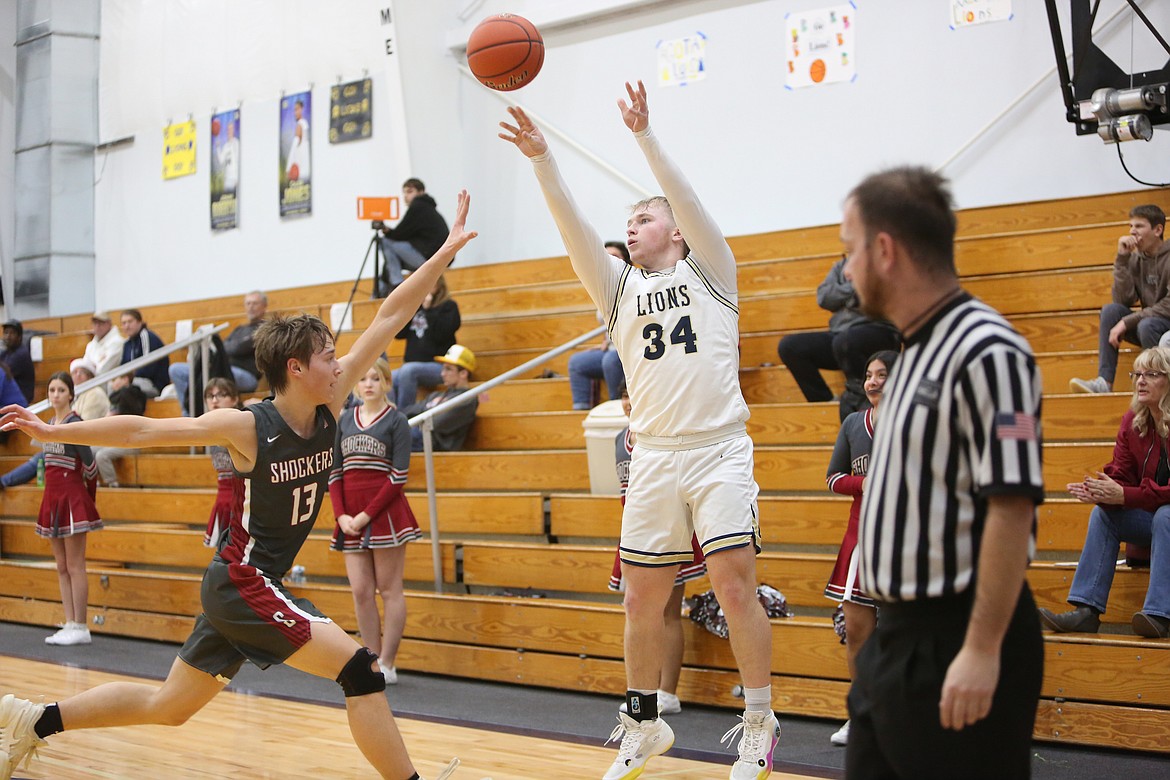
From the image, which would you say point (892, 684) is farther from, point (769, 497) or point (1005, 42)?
point (1005, 42)

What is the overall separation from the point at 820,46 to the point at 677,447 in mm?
6086

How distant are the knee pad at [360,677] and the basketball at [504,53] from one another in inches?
87.3

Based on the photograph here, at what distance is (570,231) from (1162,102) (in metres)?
4.17

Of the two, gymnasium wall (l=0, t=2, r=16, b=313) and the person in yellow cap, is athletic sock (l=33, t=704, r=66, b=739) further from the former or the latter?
gymnasium wall (l=0, t=2, r=16, b=313)

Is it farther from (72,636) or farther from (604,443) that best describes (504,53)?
(72,636)

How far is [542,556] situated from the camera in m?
6.01

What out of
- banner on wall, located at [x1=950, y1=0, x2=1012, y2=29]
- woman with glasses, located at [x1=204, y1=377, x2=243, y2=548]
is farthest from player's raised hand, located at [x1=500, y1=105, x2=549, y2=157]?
banner on wall, located at [x1=950, y1=0, x2=1012, y2=29]

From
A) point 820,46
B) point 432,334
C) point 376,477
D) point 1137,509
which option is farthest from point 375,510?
point 820,46

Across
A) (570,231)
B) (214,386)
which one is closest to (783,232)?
(214,386)

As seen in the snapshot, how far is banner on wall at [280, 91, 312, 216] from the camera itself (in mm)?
11477

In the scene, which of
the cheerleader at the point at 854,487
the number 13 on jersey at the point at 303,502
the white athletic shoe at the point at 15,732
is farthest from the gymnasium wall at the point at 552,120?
the white athletic shoe at the point at 15,732

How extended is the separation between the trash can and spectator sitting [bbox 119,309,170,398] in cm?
534

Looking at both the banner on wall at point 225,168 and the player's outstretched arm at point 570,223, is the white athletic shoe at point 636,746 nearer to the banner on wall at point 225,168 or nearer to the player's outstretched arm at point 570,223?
the player's outstretched arm at point 570,223

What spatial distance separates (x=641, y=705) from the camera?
3.65m
